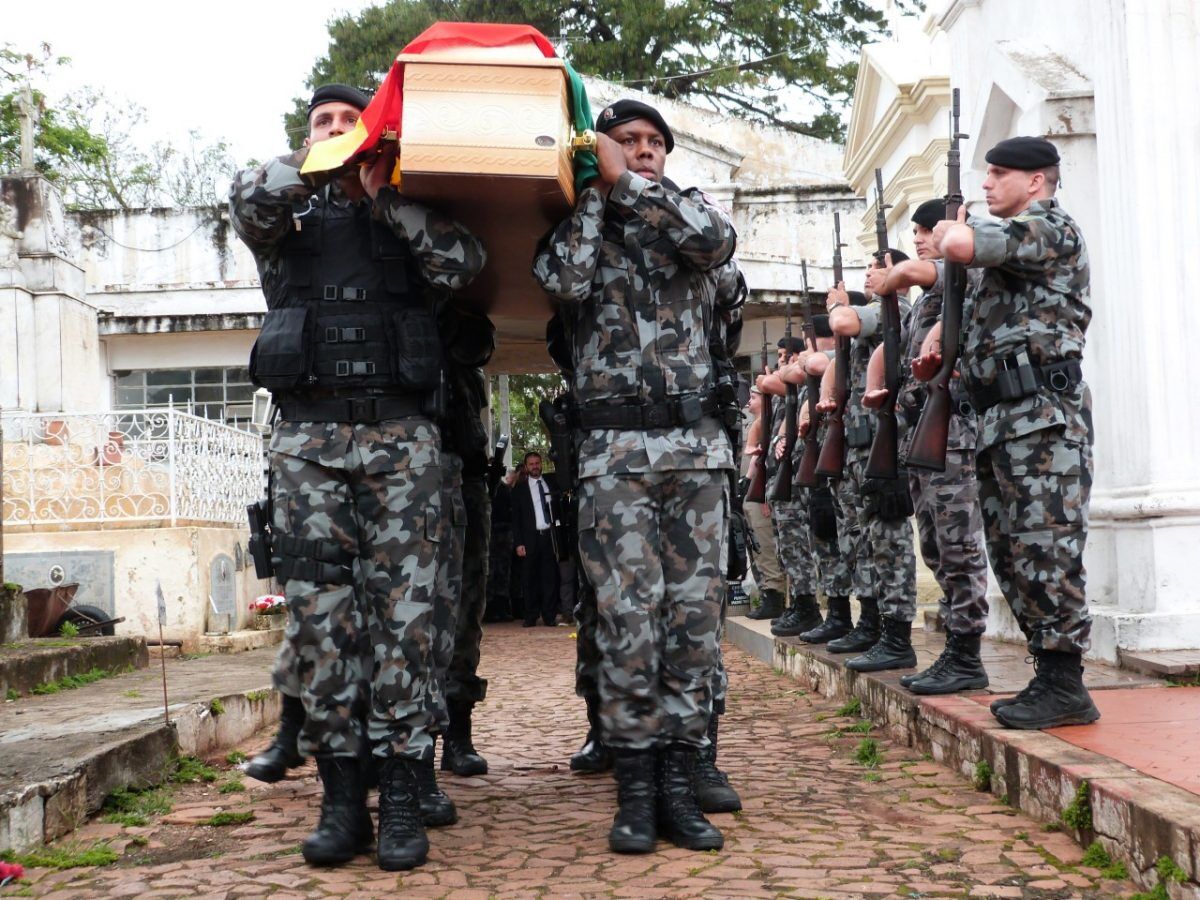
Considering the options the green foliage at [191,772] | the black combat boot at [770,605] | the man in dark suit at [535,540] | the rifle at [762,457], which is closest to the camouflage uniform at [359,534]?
the green foliage at [191,772]

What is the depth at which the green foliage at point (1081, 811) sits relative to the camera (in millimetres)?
3506

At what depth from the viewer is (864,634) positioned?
23.6 ft

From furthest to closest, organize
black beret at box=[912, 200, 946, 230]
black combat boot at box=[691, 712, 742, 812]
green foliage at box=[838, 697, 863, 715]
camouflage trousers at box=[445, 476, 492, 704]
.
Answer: green foliage at box=[838, 697, 863, 715] < black beret at box=[912, 200, 946, 230] < camouflage trousers at box=[445, 476, 492, 704] < black combat boot at box=[691, 712, 742, 812]

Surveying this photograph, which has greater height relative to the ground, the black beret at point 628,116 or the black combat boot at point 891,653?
the black beret at point 628,116

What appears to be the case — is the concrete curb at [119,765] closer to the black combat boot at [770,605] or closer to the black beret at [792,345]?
the black beret at [792,345]

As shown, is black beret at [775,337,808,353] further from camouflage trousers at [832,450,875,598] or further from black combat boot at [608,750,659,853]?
black combat boot at [608,750,659,853]

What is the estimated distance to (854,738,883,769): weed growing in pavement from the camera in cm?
505

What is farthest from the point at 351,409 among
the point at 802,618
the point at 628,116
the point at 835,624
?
the point at 802,618

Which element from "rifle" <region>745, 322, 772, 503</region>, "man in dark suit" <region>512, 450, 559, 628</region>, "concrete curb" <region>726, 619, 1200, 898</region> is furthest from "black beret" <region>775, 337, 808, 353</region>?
"man in dark suit" <region>512, 450, 559, 628</region>

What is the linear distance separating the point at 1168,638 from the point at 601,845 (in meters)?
3.24

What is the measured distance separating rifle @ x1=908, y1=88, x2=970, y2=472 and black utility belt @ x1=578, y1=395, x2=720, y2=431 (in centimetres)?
119

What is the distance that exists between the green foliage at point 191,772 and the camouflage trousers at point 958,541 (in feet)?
10.3

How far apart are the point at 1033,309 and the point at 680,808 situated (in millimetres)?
2075

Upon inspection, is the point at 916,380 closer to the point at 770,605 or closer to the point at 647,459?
the point at 647,459
